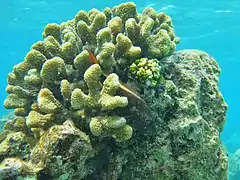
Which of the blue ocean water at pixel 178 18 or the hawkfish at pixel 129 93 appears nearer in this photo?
the hawkfish at pixel 129 93

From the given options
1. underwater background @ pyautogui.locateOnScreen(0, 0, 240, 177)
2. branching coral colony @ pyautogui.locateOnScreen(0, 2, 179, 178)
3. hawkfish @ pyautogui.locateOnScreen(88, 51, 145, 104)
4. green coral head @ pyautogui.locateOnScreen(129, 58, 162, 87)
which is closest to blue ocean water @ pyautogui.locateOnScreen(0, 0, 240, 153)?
underwater background @ pyautogui.locateOnScreen(0, 0, 240, 177)

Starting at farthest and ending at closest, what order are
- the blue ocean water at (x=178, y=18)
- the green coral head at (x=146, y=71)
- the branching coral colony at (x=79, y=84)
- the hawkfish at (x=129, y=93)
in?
the blue ocean water at (x=178, y=18) < the green coral head at (x=146, y=71) < the hawkfish at (x=129, y=93) < the branching coral colony at (x=79, y=84)

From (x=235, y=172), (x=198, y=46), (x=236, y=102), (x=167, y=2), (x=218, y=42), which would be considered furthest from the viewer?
(x=236, y=102)

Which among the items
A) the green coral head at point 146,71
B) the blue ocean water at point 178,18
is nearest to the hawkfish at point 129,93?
the green coral head at point 146,71

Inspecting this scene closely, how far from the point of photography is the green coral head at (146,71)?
12.9ft

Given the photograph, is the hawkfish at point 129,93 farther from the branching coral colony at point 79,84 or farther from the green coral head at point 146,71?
the green coral head at point 146,71

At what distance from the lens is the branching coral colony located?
11.1 feet

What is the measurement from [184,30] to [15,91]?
2930 cm

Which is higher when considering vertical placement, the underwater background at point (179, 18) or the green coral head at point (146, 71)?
the underwater background at point (179, 18)

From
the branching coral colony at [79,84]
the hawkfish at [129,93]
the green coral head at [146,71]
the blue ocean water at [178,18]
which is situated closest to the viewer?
the branching coral colony at [79,84]

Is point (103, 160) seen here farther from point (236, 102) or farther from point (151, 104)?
point (236, 102)

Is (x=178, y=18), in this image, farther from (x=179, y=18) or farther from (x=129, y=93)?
(x=129, y=93)

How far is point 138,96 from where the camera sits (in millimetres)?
3855

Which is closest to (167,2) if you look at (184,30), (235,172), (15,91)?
(184,30)
